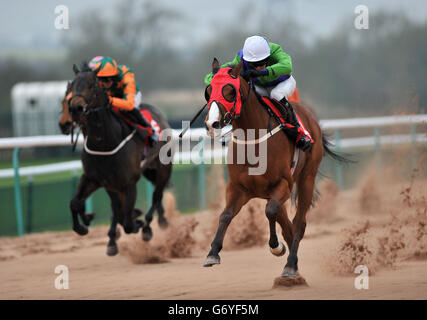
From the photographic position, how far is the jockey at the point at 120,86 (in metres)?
6.71

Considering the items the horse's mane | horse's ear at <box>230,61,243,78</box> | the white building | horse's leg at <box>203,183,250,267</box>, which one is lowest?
the white building

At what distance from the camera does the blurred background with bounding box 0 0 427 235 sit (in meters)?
21.8

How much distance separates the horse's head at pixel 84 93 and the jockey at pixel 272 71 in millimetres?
1441

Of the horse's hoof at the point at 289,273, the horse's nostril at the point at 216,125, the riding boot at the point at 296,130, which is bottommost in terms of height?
the horse's hoof at the point at 289,273

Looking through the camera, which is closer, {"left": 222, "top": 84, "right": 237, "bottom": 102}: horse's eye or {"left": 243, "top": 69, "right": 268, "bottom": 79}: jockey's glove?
{"left": 222, "top": 84, "right": 237, "bottom": 102}: horse's eye

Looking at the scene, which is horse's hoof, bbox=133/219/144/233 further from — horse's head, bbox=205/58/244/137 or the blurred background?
the blurred background

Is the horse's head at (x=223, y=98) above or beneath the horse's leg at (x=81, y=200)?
above

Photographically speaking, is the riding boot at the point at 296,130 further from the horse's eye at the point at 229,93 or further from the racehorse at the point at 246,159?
the horse's eye at the point at 229,93

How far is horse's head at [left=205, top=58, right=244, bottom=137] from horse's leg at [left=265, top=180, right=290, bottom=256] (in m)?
0.63

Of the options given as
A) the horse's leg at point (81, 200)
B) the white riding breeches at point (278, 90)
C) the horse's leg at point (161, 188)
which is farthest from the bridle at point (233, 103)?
the horse's leg at point (161, 188)

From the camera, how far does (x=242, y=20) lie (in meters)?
26.0

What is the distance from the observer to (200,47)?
28.6 meters

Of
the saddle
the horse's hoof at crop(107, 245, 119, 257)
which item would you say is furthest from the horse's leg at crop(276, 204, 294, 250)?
the saddle

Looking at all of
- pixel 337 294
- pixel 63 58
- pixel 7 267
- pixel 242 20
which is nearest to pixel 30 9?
pixel 63 58
